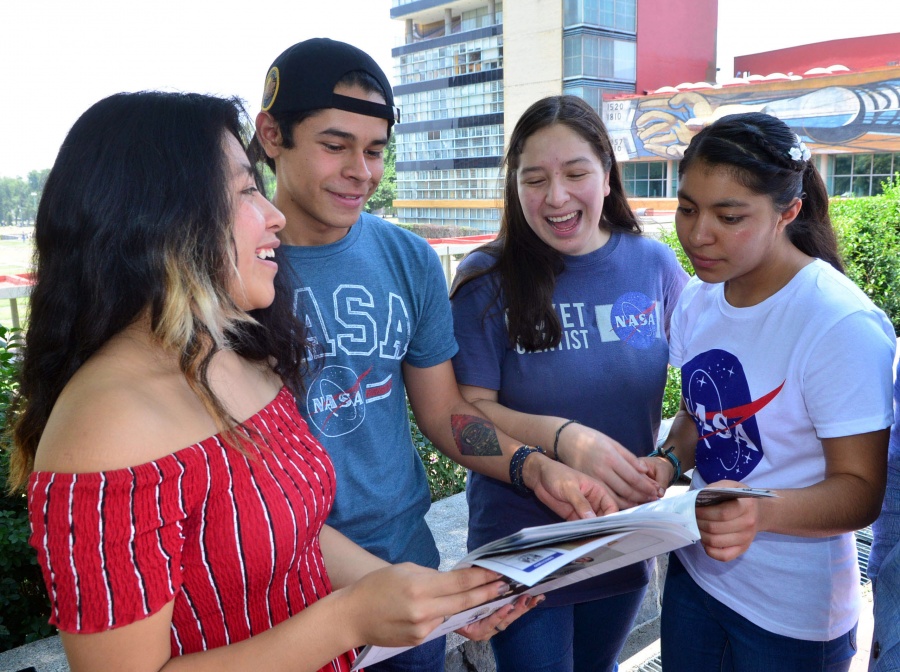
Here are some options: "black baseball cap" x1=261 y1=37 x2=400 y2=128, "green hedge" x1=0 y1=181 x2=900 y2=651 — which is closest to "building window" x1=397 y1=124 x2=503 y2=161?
"green hedge" x1=0 y1=181 x2=900 y2=651

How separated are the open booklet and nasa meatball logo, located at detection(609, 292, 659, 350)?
30.9 inches

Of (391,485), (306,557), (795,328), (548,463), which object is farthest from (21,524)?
(795,328)

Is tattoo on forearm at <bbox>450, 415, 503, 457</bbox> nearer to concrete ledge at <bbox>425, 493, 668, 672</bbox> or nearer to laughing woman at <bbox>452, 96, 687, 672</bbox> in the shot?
laughing woman at <bbox>452, 96, 687, 672</bbox>

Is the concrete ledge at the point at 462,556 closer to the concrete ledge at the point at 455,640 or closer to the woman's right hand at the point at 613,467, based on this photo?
the concrete ledge at the point at 455,640

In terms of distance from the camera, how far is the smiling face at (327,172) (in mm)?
1615

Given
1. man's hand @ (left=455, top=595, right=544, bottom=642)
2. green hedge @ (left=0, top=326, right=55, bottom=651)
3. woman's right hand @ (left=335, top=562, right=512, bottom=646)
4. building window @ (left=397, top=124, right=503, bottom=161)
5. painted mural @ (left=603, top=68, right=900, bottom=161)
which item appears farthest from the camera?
building window @ (left=397, top=124, right=503, bottom=161)

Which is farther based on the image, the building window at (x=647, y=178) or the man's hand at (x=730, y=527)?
the building window at (x=647, y=178)

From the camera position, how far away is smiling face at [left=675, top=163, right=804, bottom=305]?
1.54m

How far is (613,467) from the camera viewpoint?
66.0 inches

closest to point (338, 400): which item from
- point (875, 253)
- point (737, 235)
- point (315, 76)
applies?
point (315, 76)

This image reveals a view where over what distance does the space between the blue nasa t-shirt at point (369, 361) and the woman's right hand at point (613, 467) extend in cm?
42

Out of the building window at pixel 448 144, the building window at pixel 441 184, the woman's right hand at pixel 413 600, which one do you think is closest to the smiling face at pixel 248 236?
the woman's right hand at pixel 413 600

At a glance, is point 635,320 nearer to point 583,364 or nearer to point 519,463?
point 583,364

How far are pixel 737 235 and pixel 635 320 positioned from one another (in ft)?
1.49
